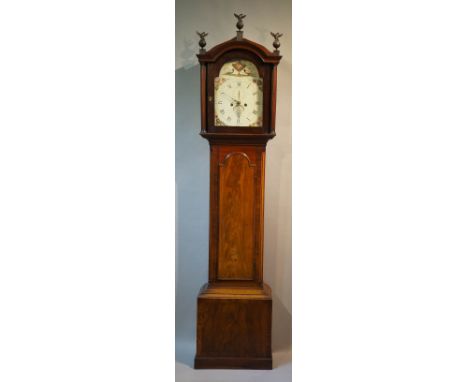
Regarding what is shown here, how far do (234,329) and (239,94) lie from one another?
1.00m

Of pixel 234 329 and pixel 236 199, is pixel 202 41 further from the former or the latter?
pixel 234 329

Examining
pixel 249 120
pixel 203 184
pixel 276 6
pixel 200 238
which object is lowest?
pixel 200 238

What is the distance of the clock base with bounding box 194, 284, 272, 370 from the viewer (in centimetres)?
197

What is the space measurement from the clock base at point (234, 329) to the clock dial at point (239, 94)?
738mm

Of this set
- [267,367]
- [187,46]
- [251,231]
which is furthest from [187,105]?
[267,367]

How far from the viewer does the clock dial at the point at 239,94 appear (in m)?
2.00

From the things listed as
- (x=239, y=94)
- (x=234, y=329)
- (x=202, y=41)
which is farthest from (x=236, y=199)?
(x=202, y=41)

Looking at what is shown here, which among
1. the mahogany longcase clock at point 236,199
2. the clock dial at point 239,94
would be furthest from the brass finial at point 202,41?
the clock dial at point 239,94

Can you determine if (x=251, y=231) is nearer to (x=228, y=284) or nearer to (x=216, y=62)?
(x=228, y=284)

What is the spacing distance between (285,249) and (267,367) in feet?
1.97

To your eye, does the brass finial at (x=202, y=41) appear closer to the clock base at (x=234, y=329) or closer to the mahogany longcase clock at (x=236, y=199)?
the mahogany longcase clock at (x=236, y=199)

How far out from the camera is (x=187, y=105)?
2.29 meters

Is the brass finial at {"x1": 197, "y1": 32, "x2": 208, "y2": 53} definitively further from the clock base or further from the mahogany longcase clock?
the clock base

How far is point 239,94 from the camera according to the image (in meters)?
2.00
